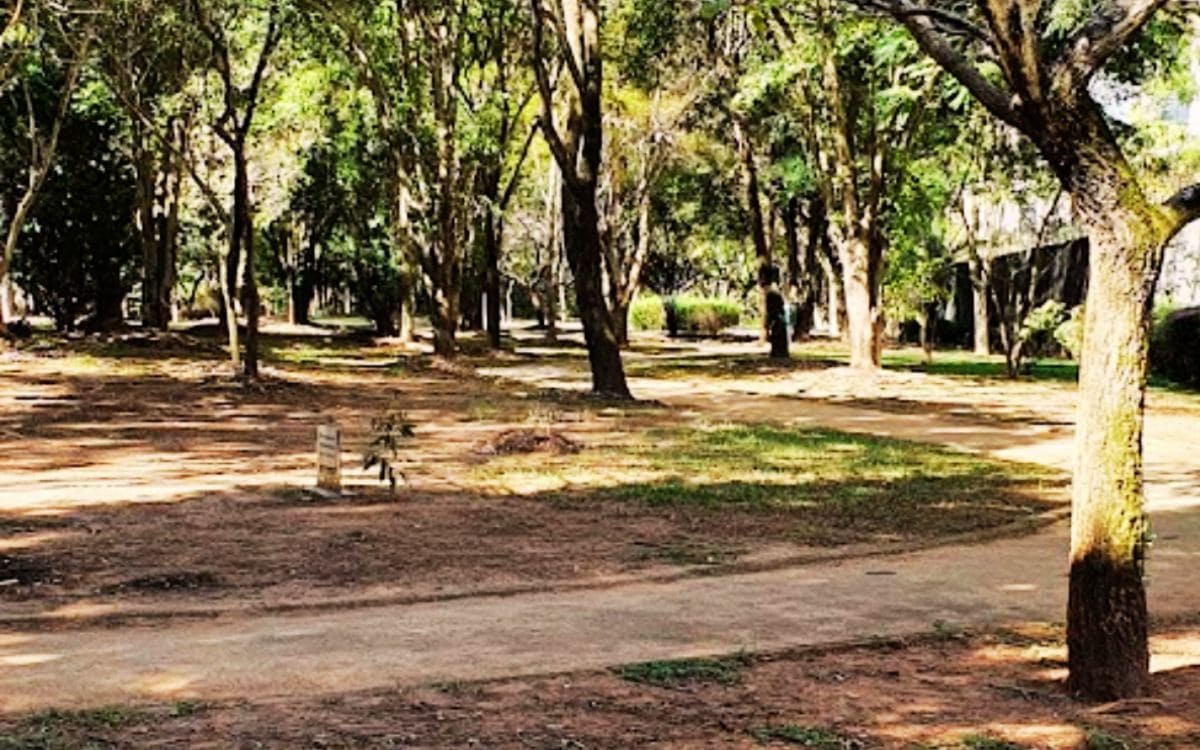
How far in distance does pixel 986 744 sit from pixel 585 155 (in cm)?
1613

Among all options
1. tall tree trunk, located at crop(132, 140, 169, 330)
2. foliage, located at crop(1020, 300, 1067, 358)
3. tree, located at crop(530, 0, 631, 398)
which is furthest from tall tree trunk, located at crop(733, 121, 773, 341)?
tall tree trunk, located at crop(132, 140, 169, 330)

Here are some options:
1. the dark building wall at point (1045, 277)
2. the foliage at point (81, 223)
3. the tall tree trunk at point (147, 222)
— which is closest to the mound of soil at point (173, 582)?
the dark building wall at point (1045, 277)

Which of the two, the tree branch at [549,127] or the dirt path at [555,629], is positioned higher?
the tree branch at [549,127]

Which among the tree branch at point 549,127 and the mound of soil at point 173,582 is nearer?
the mound of soil at point 173,582

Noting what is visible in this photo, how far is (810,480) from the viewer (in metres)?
13.3

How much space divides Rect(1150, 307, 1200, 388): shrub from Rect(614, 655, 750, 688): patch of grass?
2361cm

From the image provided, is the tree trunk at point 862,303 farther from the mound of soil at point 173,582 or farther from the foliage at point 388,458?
the mound of soil at point 173,582

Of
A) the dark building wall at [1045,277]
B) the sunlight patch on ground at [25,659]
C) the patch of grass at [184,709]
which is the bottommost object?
the sunlight patch on ground at [25,659]

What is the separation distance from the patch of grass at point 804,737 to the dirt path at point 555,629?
1191 millimetres

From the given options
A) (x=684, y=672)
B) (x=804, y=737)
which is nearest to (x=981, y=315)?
(x=684, y=672)

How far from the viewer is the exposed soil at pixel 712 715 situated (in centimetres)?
532

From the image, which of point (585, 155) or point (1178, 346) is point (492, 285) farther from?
point (1178, 346)

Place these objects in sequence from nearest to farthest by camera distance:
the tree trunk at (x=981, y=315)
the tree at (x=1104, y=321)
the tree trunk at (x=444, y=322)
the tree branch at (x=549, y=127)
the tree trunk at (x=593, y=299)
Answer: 1. the tree at (x=1104, y=321)
2. the tree branch at (x=549, y=127)
3. the tree trunk at (x=593, y=299)
4. the tree trunk at (x=444, y=322)
5. the tree trunk at (x=981, y=315)

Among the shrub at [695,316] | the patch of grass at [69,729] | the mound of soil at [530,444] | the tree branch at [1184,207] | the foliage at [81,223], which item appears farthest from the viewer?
the shrub at [695,316]
